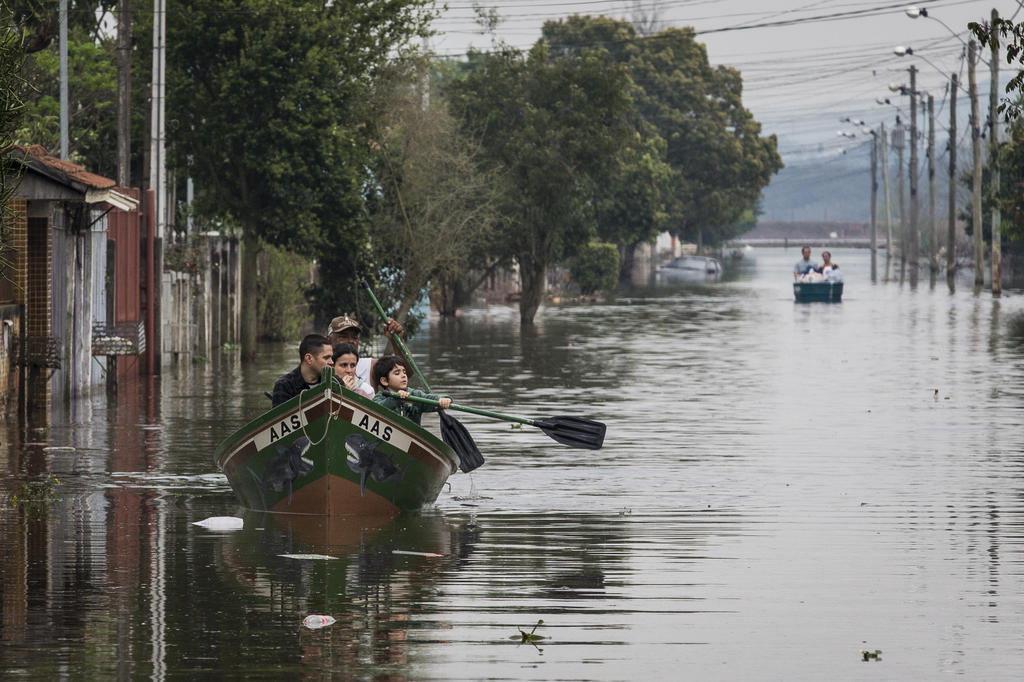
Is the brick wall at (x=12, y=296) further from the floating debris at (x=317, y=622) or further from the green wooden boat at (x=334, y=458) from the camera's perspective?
the floating debris at (x=317, y=622)

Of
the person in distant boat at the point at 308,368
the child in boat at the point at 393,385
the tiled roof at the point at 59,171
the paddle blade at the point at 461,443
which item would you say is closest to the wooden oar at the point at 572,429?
the paddle blade at the point at 461,443

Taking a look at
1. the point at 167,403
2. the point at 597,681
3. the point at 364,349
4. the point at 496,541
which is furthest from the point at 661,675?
the point at 364,349

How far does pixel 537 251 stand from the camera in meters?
56.4

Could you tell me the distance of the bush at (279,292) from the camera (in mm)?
42531

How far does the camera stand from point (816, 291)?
71812 millimetres

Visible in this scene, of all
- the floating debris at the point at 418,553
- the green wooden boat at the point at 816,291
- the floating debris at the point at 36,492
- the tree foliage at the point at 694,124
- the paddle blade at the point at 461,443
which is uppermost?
the tree foliage at the point at 694,124

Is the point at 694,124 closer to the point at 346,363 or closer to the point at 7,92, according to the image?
the point at 346,363

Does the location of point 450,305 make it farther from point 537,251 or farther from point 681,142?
point 681,142

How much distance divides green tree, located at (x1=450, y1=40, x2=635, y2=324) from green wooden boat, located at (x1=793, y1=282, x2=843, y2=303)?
56.1ft

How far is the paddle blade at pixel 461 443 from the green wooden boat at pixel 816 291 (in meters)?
54.6

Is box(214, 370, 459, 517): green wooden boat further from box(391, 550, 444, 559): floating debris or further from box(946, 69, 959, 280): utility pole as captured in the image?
box(946, 69, 959, 280): utility pole

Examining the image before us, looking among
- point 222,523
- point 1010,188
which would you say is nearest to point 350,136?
point 222,523

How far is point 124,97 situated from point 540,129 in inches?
899

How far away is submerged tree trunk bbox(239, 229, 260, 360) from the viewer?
126 ft
